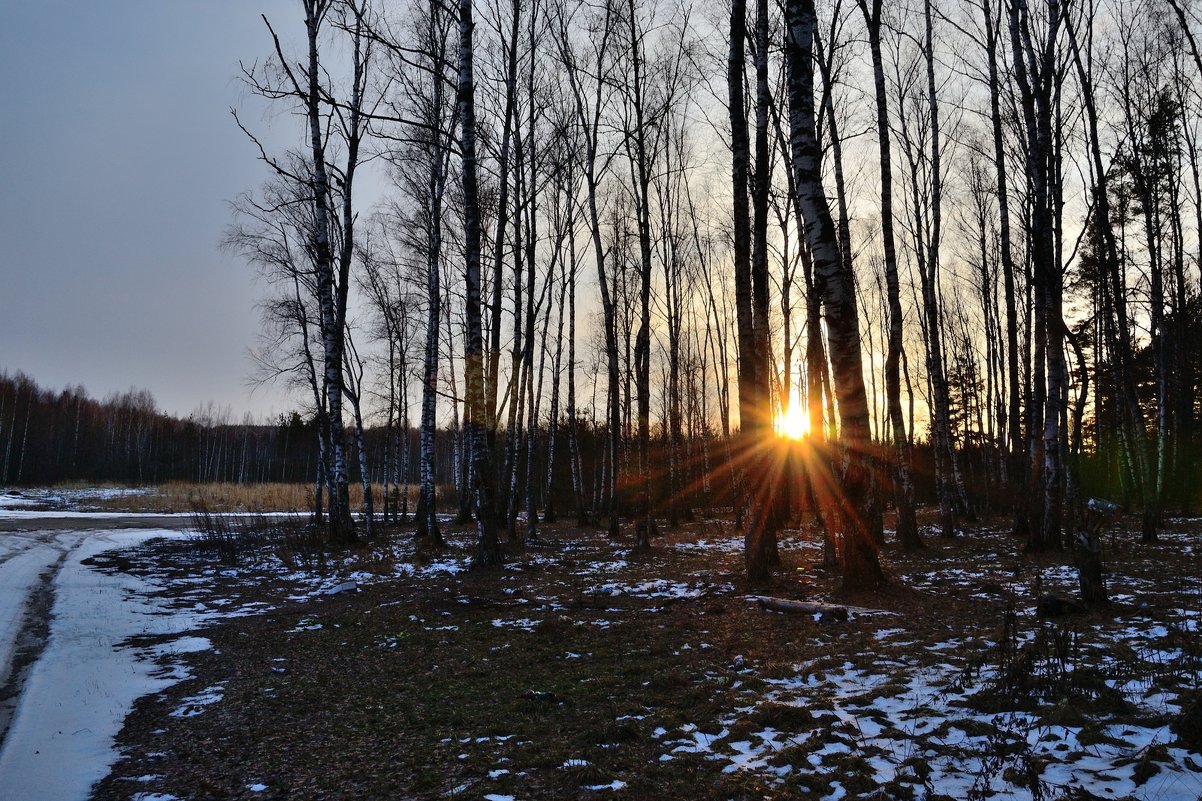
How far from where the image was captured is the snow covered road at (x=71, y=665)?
379 centimetres

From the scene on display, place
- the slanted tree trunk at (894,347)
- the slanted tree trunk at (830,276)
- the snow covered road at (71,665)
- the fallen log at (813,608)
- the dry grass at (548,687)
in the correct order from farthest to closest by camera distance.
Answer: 1. the slanted tree trunk at (894,347)
2. the slanted tree trunk at (830,276)
3. the fallen log at (813,608)
4. the snow covered road at (71,665)
5. the dry grass at (548,687)

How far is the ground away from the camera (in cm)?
302

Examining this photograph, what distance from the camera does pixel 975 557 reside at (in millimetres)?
10836

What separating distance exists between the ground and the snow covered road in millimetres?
237

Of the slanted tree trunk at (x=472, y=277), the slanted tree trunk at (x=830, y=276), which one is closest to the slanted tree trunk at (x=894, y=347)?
the slanted tree trunk at (x=830, y=276)

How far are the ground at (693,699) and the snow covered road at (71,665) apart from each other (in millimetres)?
237

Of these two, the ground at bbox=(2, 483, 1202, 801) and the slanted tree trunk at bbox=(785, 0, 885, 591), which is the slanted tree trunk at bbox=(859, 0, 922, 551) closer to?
the ground at bbox=(2, 483, 1202, 801)

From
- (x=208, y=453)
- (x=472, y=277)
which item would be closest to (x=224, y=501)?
(x=472, y=277)

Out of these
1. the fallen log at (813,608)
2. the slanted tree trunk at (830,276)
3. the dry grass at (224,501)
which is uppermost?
the slanted tree trunk at (830,276)

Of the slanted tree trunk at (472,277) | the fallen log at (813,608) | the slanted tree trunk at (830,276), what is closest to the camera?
the fallen log at (813,608)

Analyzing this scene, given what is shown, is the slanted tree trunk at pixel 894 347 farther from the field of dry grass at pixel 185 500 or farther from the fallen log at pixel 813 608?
the field of dry grass at pixel 185 500

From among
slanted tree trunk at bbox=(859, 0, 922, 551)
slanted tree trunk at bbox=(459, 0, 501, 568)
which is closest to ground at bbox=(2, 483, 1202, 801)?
slanted tree trunk at bbox=(459, 0, 501, 568)

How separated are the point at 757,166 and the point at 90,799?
1012 centimetres

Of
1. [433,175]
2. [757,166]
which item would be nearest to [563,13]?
[433,175]
